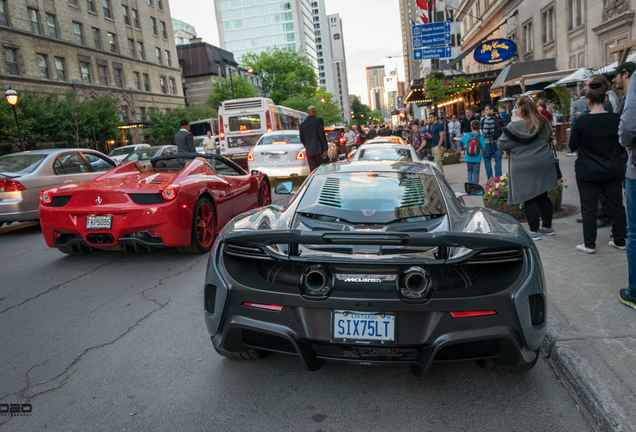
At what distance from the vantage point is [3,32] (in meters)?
30.5

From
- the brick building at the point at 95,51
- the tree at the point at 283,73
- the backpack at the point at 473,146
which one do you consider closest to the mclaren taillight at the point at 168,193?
the backpack at the point at 473,146

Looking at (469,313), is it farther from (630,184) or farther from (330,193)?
(630,184)

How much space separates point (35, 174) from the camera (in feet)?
28.0

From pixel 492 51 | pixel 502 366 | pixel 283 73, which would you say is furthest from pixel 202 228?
pixel 283 73

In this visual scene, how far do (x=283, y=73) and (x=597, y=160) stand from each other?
236ft

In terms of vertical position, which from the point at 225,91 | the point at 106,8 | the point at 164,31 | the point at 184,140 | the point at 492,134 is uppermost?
the point at 106,8

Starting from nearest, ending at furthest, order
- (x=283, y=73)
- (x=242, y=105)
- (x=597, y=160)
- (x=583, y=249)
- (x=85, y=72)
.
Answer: (x=597, y=160), (x=583, y=249), (x=242, y=105), (x=85, y=72), (x=283, y=73)

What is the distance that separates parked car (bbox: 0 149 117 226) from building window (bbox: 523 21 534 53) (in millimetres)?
26507

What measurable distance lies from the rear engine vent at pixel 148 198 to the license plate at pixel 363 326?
12.1 feet

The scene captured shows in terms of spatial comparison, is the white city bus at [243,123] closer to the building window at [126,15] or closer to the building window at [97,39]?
the building window at [97,39]

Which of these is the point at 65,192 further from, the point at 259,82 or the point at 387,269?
the point at 259,82

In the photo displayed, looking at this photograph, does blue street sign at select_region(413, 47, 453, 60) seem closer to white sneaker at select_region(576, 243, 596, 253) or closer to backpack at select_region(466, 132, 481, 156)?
backpack at select_region(466, 132, 481, 156)

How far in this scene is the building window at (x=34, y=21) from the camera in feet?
109

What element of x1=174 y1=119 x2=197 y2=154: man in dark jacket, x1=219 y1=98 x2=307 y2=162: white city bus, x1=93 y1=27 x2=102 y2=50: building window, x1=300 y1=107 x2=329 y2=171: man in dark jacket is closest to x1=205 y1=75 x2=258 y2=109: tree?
x1=93 y1=27 x2=102 y2=50: building window
